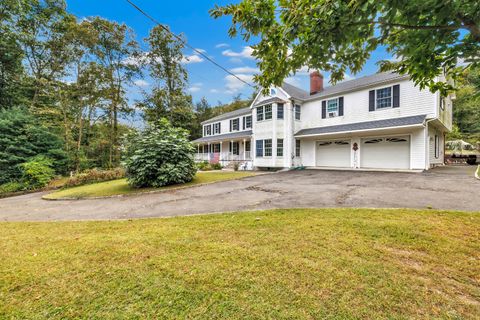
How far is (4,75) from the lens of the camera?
64.6 feet

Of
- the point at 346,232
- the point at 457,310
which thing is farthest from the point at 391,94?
the point at 457,310

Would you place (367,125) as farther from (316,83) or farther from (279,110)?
(316,83)

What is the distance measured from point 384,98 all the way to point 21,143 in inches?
1073

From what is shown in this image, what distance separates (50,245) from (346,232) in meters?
5.23

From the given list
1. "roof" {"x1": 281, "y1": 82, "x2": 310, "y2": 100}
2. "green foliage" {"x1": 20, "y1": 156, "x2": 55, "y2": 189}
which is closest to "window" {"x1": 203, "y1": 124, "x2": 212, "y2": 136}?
"roof" {"x1": 281, "y1": 82, "x2": 310, "y2": 100}

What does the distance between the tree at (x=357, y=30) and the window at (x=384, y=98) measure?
40.3 ft

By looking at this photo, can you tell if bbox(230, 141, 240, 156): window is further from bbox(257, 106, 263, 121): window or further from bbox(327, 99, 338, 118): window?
bbox(327, 99, 338, 118): window

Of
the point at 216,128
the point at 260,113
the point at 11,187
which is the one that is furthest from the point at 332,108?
the point at 11,187

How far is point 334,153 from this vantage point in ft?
54.8

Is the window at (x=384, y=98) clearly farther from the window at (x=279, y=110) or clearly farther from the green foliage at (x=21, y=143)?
the green foliage at (x=21, y=143)

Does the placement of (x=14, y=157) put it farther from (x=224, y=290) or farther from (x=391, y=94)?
(x=391, y=94)

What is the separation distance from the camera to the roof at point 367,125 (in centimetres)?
1230

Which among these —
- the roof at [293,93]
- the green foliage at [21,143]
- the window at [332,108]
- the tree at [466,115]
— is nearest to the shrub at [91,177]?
the green foliage at [21,143]

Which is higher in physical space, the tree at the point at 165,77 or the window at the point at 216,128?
the tree at the point at 165,77
